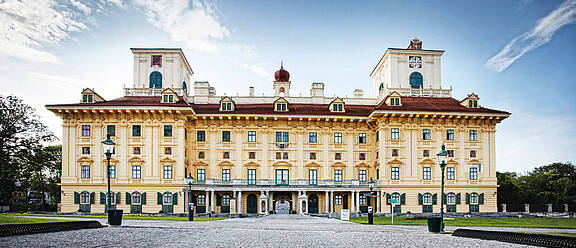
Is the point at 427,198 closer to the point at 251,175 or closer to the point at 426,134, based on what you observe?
the point at 426,134

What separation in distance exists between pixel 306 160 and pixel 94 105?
23.5 metres

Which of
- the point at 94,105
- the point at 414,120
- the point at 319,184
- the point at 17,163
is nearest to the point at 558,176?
the point at 414,120

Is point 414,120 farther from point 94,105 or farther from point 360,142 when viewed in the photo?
point 94,105

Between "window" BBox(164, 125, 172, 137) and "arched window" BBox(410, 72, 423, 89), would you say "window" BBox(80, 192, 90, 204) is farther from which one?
"arched window" BBox(410, 72, 423, 89)

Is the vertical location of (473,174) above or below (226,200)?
above

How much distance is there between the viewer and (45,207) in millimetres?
59844

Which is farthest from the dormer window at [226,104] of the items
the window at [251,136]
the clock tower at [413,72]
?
the clock tower at [413,72]

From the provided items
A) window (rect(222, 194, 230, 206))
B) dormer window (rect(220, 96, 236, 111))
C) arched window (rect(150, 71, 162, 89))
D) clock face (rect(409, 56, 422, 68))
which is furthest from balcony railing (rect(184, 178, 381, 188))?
clock face (rect(409, 56, 422, 68))

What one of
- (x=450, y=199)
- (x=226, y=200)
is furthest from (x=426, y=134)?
(x=226, y=200)

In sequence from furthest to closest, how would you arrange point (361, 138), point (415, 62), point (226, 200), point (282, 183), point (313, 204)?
point (415, 62) < point (361, 138) < point (313, 204) < point (226, 200) < point (282, 183)

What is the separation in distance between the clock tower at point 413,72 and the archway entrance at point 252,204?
825 inches

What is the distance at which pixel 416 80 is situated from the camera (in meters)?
62.7

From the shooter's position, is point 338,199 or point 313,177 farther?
point 313,177

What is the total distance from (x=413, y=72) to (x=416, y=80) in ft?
3.62
